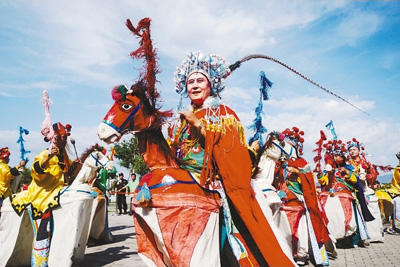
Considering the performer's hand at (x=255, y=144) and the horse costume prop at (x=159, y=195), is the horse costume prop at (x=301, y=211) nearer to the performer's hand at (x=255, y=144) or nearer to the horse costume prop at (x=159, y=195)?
the performer's hand at (x=255, y=144)

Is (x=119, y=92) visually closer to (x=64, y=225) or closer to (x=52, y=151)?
(x=52, y=151)

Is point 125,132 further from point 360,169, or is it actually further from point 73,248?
point 360,169

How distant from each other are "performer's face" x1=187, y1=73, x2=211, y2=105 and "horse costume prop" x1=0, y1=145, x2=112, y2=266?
11.8ft

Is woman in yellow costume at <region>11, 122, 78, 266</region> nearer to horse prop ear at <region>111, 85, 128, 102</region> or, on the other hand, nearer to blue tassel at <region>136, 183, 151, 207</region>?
horse prop ear at <region>111, 85, 128, 102</region>

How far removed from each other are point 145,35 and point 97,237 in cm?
774

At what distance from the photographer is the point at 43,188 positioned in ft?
20.2

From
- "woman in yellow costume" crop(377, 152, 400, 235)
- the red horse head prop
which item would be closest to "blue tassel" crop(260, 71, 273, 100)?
the red horse head prop

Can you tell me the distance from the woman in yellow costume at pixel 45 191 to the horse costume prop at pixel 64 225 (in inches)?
4.9

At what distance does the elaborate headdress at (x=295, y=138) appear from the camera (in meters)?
7.30

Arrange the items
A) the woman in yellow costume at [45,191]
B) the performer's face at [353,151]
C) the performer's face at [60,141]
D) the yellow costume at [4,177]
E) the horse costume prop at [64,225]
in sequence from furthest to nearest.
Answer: the performer's face at [353,151], the yellow costume at [4,177], the performer's face at [60,141], the woman in yellow costume at [45,191], the horse costume prop at [64,225]

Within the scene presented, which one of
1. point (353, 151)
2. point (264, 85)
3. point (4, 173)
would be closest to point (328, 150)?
point (353, 151)

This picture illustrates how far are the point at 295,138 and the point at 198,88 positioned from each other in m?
4.28

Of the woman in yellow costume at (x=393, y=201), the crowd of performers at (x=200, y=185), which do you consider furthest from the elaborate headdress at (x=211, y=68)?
the woman in yellow costume at (x=393, y=201)

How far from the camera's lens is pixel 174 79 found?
13.0 ft
